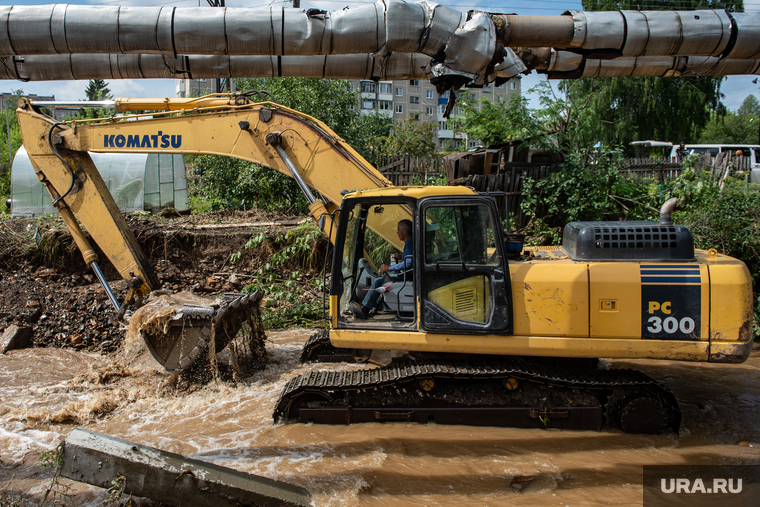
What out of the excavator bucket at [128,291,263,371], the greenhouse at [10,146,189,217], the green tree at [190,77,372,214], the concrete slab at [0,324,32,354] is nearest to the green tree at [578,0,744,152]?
the green tree at [190,77,372,214]

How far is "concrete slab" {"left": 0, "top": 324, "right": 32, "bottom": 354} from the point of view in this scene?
23.2 ft

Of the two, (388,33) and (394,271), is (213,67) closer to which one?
(388,33)

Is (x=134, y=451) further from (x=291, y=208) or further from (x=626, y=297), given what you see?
(x=291, y=208)

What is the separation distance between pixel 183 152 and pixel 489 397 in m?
4.24

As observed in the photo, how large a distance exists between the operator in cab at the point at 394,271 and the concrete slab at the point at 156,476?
1.99 meters

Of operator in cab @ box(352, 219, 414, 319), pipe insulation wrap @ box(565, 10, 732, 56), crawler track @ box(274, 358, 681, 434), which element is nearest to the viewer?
pipe insulation wrap @ box(565, 10, 732, 56)

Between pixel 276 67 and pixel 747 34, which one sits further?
pixel 276 67

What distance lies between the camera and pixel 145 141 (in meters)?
5.98

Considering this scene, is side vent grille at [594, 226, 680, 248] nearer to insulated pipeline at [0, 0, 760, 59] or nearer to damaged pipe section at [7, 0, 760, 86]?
damaged pipe section at [7, 0, 760, 86]

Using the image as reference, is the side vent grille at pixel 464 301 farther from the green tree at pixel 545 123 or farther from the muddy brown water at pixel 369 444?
the green tree at pixel 545 123

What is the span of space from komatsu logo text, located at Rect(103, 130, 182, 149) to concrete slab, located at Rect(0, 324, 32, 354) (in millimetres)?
3250

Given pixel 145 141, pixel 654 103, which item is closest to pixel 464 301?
pixel 145 141

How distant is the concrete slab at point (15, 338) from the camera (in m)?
7.06

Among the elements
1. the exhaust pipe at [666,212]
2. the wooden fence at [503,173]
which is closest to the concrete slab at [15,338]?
the wooden fence at [503,173]
